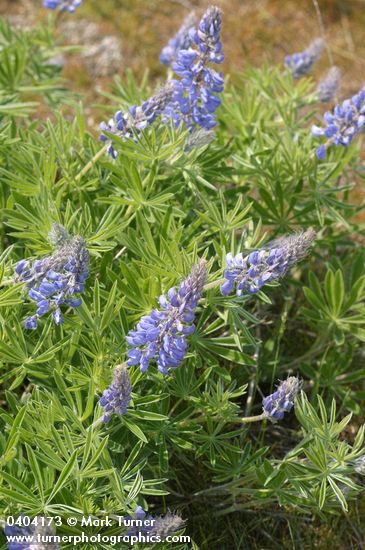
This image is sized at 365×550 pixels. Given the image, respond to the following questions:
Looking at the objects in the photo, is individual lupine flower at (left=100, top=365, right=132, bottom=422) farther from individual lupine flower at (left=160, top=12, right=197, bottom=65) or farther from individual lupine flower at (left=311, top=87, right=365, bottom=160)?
individual lupine flower at (left=160, top=12, right=197, bottom=65)

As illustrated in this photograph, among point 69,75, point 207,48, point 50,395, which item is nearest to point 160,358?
point 50,395

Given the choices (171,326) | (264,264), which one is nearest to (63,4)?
(264,264)

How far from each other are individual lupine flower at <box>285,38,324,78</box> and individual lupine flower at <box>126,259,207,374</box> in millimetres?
1915

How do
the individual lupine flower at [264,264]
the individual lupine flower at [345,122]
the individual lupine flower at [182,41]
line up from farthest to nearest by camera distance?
the individual lupine flower at [182,41], the individual lupine flower at [345,122], the individual lupine flower at [264,264]

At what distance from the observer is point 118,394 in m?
2.15

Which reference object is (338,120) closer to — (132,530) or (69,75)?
(132,530)

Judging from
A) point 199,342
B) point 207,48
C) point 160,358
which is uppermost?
point 207,48

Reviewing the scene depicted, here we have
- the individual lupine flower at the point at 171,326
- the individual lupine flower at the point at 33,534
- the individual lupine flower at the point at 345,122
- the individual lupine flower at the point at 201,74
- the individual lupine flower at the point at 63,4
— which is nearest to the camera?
the individual lupine flower at the point at 33,534

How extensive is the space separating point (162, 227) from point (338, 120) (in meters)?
0.83

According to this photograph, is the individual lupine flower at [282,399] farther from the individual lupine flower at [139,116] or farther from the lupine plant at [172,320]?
the individual lupine flower at [139,116]

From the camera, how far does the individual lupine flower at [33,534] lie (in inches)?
75.1

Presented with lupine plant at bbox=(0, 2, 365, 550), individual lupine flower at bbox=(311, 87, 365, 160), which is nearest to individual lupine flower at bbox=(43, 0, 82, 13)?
lupine plant at bbox=(0, 2, 365, 550)

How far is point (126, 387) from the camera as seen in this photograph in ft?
6.99

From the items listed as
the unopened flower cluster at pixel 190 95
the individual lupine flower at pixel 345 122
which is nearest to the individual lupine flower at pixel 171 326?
the unopened flower cluster at pixel 190 95
